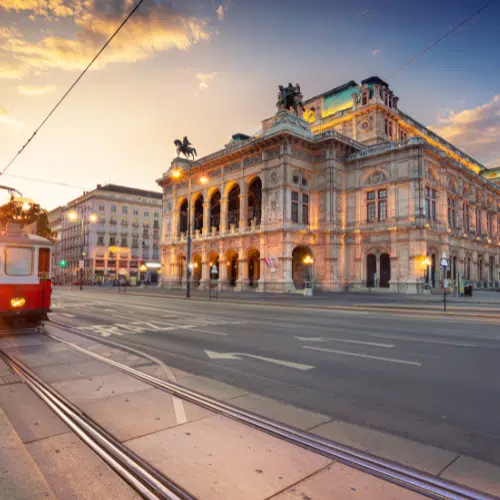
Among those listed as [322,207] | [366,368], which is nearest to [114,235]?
[322,207]

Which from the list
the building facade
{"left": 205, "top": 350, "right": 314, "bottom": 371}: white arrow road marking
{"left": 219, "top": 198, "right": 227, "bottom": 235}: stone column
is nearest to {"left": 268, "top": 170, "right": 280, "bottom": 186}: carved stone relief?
{"left": 219, "top": 198, "right": 227, "bottom": 235}: stone column

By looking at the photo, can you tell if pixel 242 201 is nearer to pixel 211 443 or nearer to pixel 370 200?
pixel 370 200

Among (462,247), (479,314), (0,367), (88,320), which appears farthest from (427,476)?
(462,247)

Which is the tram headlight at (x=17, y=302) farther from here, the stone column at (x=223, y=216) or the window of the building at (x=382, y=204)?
the stone column at (x=223, y=216)

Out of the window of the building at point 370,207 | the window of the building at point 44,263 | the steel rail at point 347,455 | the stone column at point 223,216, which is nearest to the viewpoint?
the steel rail at point 347,455

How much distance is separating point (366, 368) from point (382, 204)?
127 ft

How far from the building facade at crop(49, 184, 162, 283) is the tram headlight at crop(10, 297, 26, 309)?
74241mm

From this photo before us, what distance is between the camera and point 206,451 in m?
3.79

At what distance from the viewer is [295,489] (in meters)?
3.12

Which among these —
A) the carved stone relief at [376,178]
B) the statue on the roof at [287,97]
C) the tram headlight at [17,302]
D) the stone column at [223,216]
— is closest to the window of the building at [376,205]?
the carved stone relief at [376,178]

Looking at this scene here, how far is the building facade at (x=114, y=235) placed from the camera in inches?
3445

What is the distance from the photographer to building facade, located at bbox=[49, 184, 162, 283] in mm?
87500

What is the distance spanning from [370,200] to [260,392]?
4150 centimetres

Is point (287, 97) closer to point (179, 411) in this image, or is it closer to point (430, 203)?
point (430, 203)
